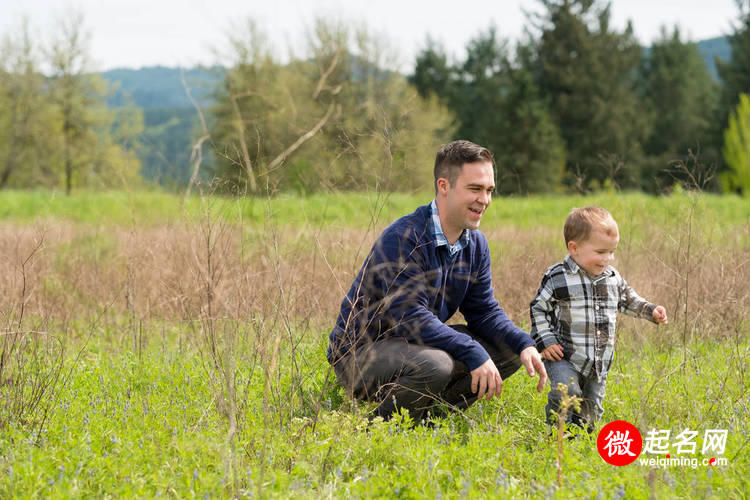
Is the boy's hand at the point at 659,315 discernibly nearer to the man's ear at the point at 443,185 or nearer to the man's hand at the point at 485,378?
the man's hand at the point at 485,378

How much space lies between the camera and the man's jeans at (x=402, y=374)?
358 centimetres

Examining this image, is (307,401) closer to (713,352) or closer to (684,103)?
(713,352)

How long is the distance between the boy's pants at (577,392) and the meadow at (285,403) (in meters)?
0.13

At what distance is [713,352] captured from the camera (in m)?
4.96

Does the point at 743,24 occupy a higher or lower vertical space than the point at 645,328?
higher

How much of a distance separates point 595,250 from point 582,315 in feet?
1.30

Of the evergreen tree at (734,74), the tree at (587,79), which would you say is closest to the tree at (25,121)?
the tree at (587,79)

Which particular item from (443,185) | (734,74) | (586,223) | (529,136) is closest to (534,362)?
(586,223)

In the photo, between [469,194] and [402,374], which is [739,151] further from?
[402,374]

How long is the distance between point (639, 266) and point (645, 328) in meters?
1.51

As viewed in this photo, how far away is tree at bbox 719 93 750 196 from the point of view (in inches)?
1242

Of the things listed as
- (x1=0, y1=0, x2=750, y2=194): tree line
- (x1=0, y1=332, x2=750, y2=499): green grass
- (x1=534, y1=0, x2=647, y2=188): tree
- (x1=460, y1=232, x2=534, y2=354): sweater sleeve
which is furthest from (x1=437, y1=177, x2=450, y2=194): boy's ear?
(x1=534, y1=0, x2=647, y2=188): tree

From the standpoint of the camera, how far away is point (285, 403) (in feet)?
11.6

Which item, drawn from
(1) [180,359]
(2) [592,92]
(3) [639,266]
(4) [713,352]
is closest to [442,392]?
(1) [180,359]
